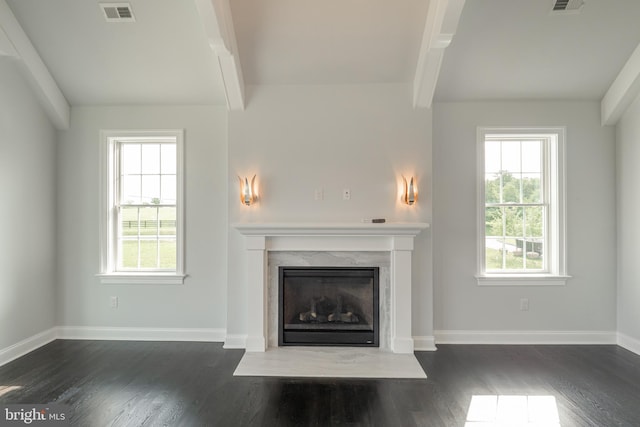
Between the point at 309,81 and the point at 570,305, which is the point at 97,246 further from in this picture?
the point at 570,305

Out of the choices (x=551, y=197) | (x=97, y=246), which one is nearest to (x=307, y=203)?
(x=97, y=246)

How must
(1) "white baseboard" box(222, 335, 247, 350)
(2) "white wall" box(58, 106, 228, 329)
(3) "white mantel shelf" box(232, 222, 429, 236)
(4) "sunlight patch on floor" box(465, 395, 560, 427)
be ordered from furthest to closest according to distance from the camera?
Result: (2) "white wall" box(58, 106, 228, 329) → (1) "white baseboard" box(222, 335, 247, 350) → (3) "white mantel shelf" box(232, 222, 429, 236) → (4) "sunlight patch on floor" box(465, 395, 560, 427)

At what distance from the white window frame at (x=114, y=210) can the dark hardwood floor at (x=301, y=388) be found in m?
0.72

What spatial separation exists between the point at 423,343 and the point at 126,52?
158 inches

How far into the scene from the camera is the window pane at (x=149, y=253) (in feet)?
12.7

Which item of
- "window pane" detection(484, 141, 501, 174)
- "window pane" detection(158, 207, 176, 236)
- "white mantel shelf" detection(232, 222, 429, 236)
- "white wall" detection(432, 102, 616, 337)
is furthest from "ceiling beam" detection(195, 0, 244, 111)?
"window pane" detection(484, 141, 501, 174)

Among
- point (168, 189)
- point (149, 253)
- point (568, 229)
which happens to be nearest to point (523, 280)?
point (568, 229)

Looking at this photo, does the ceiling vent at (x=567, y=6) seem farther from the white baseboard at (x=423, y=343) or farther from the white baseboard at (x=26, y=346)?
the white baseboard at (x=26, y=346)

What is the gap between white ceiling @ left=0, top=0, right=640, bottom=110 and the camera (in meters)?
2.94

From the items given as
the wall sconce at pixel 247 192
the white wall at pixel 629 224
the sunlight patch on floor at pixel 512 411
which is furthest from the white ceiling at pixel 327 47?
the sunlight patch on floor at pixel 512 411

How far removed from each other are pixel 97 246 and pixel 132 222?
1.39 feet

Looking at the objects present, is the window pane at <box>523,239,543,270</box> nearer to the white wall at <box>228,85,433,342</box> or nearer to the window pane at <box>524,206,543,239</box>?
the window pane at <box>524,206,543,239</box>

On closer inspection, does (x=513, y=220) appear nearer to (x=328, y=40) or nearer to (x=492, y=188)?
(x=492, y=188)

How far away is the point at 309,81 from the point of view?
3.50 meters
